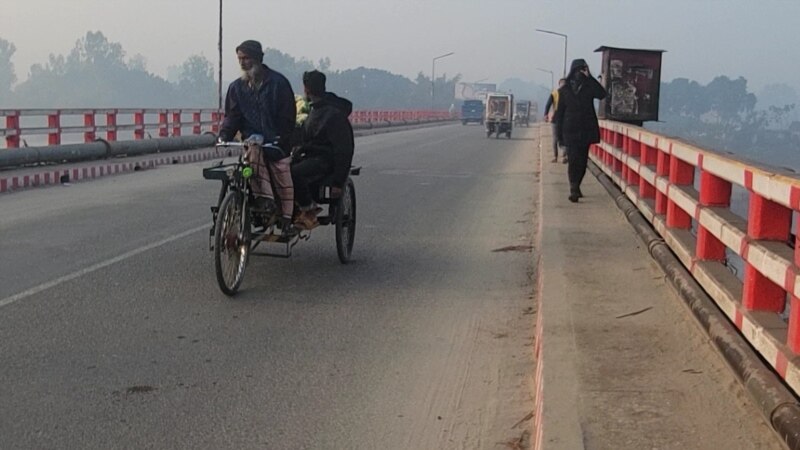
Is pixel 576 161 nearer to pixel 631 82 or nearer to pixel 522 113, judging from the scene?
pixel 631 82

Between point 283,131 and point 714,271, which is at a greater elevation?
point 283,131

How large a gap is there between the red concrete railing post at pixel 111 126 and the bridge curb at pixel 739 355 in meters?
20.4

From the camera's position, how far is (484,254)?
1016 centimetres

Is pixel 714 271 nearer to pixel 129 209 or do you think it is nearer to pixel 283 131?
pixel 283 131

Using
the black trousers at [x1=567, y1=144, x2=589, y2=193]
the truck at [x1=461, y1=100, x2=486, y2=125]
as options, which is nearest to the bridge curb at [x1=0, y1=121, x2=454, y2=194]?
the black trousers at [x1=567, y1=144, x2=589, y2=193]

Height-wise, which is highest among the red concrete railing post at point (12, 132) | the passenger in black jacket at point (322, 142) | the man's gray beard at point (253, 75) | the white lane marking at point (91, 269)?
the man's gray beard at point (253, 75)

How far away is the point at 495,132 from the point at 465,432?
171 feet

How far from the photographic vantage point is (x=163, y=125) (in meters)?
29.9

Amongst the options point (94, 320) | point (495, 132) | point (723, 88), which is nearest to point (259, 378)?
point (94, 320)

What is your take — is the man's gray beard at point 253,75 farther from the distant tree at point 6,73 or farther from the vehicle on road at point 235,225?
the distant tree at point 6,73

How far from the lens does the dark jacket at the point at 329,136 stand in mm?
8664

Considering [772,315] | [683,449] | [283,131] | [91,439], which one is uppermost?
[283,131]

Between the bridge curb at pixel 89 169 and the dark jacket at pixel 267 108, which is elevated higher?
the dark jacket at pixel 267 108

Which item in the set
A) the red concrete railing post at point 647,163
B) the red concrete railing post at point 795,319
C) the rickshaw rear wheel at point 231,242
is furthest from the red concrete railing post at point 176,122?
the red concrete railing post at point 795,319
